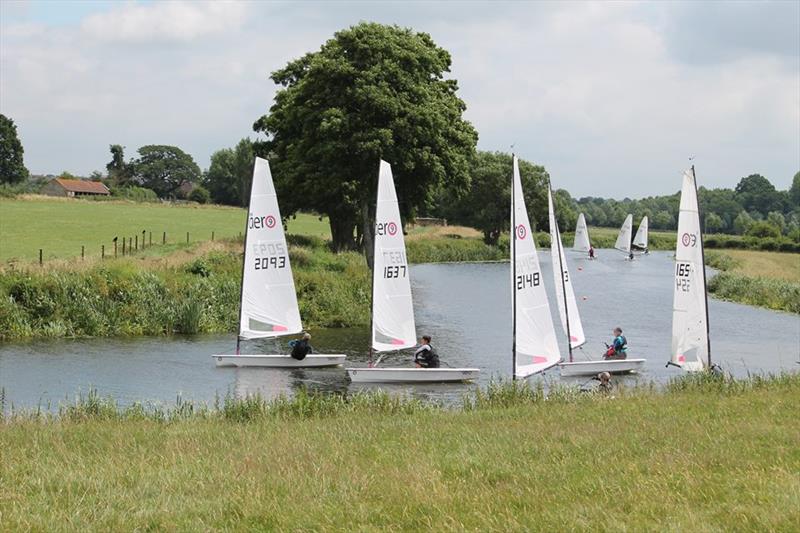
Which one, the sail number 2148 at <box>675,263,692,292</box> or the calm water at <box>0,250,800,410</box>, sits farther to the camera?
the sail number 2148 at <box>675,263,692,292</box>

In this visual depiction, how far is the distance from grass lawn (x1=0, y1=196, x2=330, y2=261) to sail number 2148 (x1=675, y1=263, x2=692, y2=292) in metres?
35.2

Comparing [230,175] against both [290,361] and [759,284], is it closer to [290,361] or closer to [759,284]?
[759,284]

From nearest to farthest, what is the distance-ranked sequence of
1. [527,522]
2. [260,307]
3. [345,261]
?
[527,522] → [260,307] → [345,261]

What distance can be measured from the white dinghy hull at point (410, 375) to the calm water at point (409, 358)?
47 centimetres

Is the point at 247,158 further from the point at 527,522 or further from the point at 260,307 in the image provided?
the point at 527,522

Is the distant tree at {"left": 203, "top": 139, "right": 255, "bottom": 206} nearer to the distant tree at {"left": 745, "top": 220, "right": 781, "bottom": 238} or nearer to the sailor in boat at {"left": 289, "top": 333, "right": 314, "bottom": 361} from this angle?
the distant tree at {"left": 745, "top": 220, "right": 781, "bottom": 238}

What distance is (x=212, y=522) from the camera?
38.3ft

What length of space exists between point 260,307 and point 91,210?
74901 mm

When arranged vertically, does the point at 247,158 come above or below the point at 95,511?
above

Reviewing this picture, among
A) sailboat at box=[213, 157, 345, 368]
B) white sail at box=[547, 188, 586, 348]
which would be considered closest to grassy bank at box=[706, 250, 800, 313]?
white sail at box=[547, 188, 586, 348]

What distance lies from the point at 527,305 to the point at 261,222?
1217 cm

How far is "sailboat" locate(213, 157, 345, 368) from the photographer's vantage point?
35.2 m

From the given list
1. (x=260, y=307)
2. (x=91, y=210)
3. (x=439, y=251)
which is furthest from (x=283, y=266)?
(x=91, y=210)

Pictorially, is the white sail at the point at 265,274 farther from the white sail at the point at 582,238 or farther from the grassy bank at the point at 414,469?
the white sail at the point at 582,238
